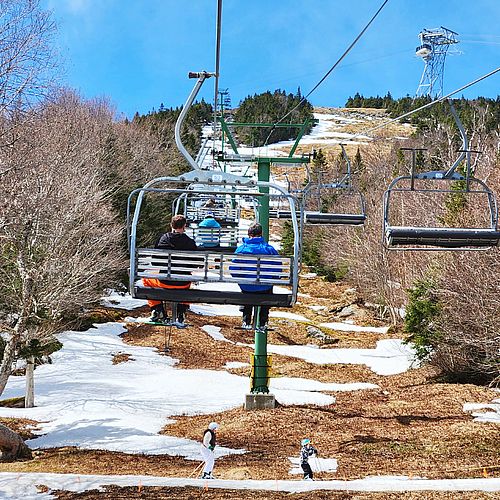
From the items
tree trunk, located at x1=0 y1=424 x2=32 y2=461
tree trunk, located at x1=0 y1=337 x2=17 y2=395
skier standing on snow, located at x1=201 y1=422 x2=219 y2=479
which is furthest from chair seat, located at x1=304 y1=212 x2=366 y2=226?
tree trunk, located at x1=0 y1=424 x2=32 y2=461

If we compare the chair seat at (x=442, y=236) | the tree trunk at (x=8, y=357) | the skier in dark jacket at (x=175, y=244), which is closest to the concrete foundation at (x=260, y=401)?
the tree trunk at (x=8, y=357)

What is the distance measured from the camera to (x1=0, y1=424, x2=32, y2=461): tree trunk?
1299cm

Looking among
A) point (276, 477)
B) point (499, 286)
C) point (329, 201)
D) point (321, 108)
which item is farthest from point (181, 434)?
point (321, 108)

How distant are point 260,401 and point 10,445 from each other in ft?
20.0

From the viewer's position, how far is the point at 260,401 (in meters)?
16.2

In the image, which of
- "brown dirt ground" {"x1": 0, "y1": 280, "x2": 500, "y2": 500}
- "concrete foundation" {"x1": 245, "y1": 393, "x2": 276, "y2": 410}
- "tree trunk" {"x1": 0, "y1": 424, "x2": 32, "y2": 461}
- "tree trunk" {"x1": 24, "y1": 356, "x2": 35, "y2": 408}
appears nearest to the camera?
"brown dirt ground" {"x1": 0, "y1": 280, "x2": 500, "y2": 500}

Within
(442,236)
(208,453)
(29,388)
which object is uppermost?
(442,236)

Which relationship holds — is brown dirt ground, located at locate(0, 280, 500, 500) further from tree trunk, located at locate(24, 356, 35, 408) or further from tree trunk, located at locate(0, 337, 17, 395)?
tree trunk, located at locate(0, 337, 17, 395)

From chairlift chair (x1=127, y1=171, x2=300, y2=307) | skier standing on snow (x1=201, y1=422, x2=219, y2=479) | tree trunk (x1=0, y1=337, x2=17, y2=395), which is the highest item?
chairlift chair (x1=127, y1=171, x2=300, y2=307)

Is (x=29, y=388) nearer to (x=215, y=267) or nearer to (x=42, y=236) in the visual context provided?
(x=42, y=236)

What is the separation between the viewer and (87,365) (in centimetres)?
2422

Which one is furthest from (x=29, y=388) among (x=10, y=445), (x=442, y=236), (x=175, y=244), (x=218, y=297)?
(x=442, y=236)

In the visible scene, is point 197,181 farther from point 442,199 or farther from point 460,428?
point 442,199

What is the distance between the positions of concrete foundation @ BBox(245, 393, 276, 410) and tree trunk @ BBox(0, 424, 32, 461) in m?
5.62
